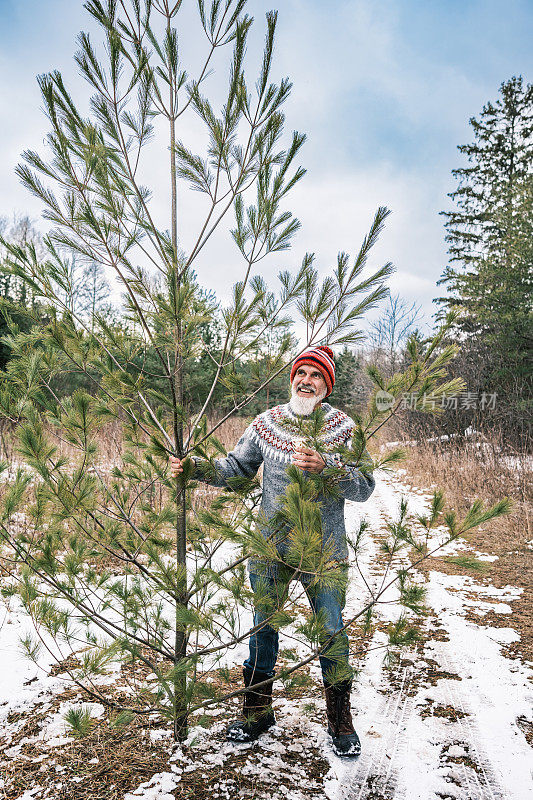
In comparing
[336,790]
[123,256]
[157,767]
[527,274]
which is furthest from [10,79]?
[527,274]

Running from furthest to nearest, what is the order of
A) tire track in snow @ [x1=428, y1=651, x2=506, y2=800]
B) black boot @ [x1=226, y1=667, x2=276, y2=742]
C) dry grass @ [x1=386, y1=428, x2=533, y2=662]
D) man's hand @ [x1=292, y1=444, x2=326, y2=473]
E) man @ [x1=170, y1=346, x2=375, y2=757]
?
dry grass @ [x1=386, y1=428, x2=533, y2=662], black boot @ [x1=226, y1=667, x2=276, y2=742], man @ [x1=170, y1=346, x2=375, y2=757], tire track in snow @ [x1=428, y1=651, x2=506, y2=800], man's hand @ [x1=292, y1=444, x2=326, y2=473]

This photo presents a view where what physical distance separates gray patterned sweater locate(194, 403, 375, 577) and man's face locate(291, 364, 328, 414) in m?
0.08

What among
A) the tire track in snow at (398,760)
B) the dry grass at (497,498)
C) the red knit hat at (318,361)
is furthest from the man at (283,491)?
the dry grass at (497,498)

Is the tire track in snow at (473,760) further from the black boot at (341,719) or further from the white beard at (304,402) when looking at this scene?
the white beard at (304,402)

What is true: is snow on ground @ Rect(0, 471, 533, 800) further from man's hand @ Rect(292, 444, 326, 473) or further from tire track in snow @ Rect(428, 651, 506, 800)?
man's hand @ Rect(292, 444, 326, 473)

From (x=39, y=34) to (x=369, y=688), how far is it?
3527 mm

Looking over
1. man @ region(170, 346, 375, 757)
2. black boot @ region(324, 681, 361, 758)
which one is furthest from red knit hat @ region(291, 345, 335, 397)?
black boot @ region(324, 681, 361, 758)

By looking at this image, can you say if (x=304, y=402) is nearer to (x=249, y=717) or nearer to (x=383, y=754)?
(x=249, y=717)

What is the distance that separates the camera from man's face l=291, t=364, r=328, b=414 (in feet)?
7.16

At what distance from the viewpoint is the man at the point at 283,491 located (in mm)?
1981

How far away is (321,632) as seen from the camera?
167 centimetres

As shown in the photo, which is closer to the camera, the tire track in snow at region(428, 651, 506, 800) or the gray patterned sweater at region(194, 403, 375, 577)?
the tire track in snow at region(428, 651, 506, 800)

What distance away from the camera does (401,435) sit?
13.7m

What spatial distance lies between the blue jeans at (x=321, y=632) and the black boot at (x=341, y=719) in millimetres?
136
